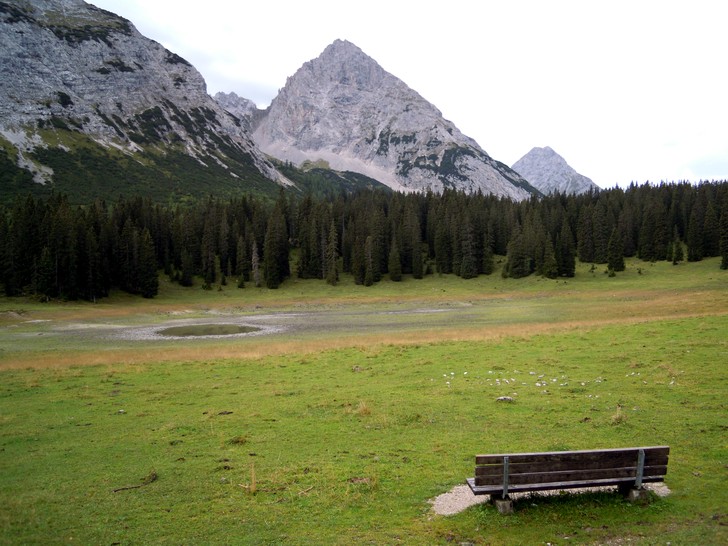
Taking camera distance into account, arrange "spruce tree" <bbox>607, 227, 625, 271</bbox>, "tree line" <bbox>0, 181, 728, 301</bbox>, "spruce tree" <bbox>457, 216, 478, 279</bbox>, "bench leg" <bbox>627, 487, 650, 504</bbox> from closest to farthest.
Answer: "bench leg" <bbox>627, 487, 650, 504</bbox> → "tree line" <bbox>0, 181, 728, 301</bbox> → "spruce tree" <bbox>607, 227, 625, 271</bbox> → "spruce tree" <bbox>457, 216, 478, 279</bbox>

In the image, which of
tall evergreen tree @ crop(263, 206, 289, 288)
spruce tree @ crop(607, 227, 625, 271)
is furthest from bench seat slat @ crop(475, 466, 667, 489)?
spruce tree @ crop(607, 227, 625, 271)

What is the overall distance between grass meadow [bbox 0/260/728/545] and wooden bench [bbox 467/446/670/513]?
593 mm

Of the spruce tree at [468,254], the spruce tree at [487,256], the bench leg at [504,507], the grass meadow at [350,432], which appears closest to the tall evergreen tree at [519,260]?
the spruce tree at [487,256]

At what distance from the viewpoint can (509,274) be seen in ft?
381

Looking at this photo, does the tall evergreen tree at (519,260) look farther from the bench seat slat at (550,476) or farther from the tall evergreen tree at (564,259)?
the bench seat slat at (550,476)

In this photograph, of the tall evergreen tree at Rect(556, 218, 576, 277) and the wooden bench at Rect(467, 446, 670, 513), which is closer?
the wooden bench at Rect(467, 446, 670, 513)

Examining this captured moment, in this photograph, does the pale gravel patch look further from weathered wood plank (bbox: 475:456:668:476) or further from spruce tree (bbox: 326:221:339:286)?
spruce tree (bbox: 326:221:339:286)

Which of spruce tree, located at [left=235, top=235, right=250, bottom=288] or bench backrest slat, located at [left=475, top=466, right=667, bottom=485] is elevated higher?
spruce tree, located at [left=235, top=235, right=250, bottom=288]

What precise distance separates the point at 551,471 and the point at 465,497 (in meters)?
2.15

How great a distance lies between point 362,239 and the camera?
124 metres

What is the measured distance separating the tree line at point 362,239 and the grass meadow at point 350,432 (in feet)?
231

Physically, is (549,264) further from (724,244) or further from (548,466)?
(548,466)

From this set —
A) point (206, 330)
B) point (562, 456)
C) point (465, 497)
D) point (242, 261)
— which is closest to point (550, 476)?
point (562, 456)

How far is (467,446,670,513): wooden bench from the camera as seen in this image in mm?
10180
